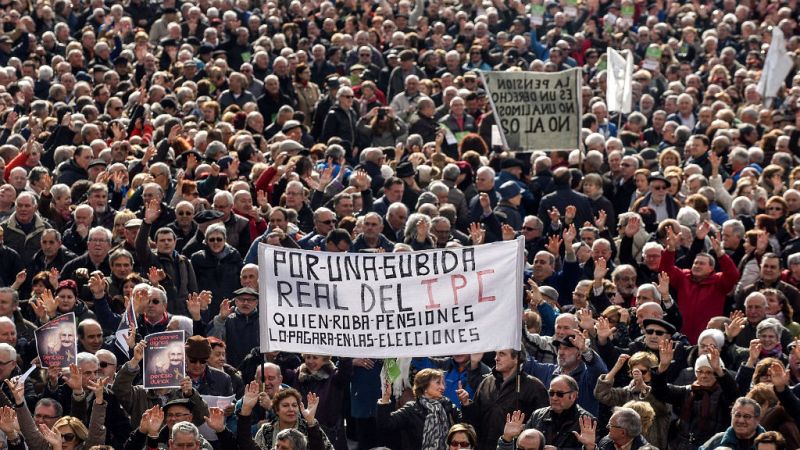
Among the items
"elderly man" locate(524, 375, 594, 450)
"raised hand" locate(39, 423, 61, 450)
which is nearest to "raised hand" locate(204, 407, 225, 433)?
"raised hand" locate(39, 423, 61, 450)

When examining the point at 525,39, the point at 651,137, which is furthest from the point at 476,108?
the point at 525,39

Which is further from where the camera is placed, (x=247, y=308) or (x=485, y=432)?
(x=247, y=308)

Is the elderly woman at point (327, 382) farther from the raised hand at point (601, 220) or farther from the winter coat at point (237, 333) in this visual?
the raised hand at point (601, 220)

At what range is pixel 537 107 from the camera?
2127 centimetres

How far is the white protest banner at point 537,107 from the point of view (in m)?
20.9

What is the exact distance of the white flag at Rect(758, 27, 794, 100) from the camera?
1003 inches

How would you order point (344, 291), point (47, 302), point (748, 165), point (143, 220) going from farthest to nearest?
1. point (748, 165)
2. point (143, 220)
3. point (47, 302)
4. point (344, 291)

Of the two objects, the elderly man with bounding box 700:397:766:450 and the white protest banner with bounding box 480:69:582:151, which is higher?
the white protest banner with bounding box 480:69:582:151

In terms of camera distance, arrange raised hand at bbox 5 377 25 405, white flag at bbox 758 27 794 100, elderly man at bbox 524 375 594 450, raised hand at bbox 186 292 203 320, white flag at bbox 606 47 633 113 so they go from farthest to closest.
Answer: white flag at bbox 758 27 794 100
white flag at bbox 606 47 633 113
raised hand at bbox 186 292 203 320
raised hand at bbox 5 377 25 405
elderly man at bbox 524 375 594 450

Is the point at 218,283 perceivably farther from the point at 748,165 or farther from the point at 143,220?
A: the point at 748,165

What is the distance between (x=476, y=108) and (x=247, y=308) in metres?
9.38

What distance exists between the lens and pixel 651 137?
79.5 ft

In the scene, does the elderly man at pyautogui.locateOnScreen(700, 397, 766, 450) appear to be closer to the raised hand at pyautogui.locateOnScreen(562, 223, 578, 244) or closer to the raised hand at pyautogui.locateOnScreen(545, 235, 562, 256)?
the raised hand at pyautogui.locateOnScreen(562, 223, 578, 244)

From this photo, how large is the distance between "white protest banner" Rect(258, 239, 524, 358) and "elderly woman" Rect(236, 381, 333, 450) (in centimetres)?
41
